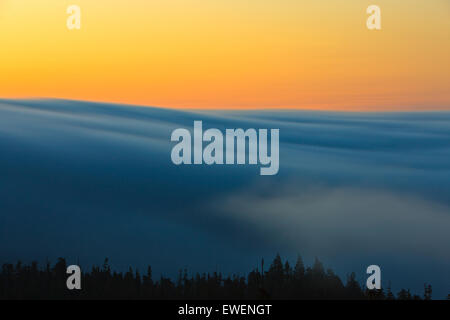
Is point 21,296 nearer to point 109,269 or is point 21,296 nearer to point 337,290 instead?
point 109,269

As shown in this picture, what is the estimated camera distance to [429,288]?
10773 mm

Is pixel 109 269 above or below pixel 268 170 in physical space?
below

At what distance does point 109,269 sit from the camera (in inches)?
438

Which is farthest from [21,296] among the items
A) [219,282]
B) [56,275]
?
[219,282]

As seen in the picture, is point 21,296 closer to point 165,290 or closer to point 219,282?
point 165,290
